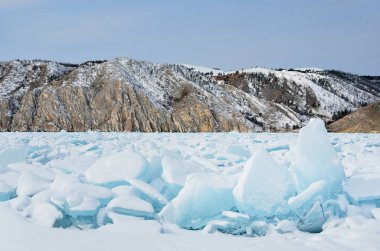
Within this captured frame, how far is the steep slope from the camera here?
55.4 metres

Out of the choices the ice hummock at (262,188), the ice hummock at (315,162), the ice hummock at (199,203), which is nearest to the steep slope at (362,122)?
the ice hummock at (315,162)

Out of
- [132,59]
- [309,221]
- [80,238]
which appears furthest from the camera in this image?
[132,59]

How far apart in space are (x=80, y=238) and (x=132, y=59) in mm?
68446

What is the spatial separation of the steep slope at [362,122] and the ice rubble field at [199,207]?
2077 inches

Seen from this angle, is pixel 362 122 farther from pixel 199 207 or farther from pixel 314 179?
pixel 199 207

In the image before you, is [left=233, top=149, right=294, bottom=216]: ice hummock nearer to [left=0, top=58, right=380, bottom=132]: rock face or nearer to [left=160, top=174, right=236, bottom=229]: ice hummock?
[left=160, top=174, right=236, bottom=229]: ice hummock

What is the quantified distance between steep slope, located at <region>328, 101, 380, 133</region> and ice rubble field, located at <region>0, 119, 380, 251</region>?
52745 millimetres

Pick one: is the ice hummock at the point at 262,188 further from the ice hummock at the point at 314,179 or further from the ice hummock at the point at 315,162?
the ice hummock at the point at 315,162

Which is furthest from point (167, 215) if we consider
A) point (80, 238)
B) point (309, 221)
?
point (309, 221)

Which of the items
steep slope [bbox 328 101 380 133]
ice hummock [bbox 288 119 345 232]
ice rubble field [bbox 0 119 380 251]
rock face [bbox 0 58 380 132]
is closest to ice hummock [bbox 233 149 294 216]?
ice rubble field [bbox 0 119 380 251]

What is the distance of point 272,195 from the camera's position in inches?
182

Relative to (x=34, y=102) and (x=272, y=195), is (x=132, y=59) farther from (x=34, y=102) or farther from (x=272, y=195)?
(x=272, y=195)

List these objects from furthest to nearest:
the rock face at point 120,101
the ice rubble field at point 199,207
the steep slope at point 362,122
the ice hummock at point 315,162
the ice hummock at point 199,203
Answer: the rock face at point 120,101, the steep slope at point 362,122, the ice hummock at point 315,162, the ice hummock at point 199,203, the ice rubble field at point 199,207

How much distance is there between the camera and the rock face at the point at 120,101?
5884 cm
